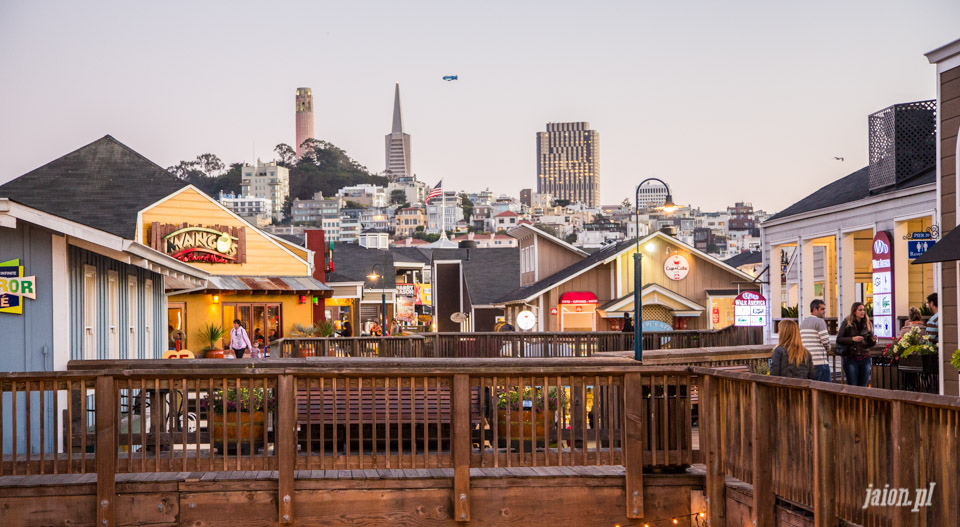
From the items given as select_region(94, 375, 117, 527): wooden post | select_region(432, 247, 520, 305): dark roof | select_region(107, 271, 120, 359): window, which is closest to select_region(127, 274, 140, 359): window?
select_region(107, 271, 120, 359): window

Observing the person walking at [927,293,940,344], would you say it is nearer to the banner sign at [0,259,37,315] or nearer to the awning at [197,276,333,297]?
the banner sign at [0,259,37,315]

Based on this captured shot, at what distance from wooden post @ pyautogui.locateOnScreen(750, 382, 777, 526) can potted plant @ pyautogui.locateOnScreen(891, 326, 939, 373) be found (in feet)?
25.0

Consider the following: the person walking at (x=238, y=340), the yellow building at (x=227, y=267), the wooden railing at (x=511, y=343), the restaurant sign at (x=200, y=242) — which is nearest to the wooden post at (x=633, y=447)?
the wooden railing at (x=511, y=343)

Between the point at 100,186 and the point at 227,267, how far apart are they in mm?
8054

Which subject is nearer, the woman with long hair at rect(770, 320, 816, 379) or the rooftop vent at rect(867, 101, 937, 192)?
the woman with long hair at rect(770, 320, 816, 379)

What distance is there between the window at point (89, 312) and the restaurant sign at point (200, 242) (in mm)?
20567

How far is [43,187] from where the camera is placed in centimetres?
3175

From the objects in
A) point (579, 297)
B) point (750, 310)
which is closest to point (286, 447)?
point (750, 310)

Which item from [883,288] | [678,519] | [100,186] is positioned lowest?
Result: [678,519]

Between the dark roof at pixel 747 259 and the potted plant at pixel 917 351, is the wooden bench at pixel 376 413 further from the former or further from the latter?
the dark roof at pixel 747 259

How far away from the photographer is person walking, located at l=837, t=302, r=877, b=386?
47.8 ft

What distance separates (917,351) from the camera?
15211 mm

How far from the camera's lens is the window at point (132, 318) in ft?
61.9

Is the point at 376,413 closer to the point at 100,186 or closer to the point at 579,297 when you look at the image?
the point at 100,186
